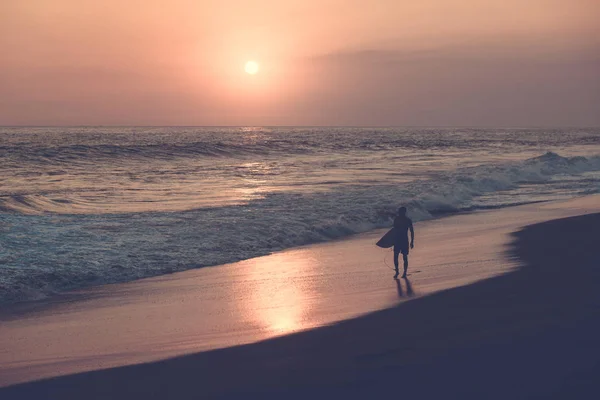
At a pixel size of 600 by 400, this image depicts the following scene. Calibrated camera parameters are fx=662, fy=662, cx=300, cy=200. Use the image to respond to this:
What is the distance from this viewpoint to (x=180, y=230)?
18094mm

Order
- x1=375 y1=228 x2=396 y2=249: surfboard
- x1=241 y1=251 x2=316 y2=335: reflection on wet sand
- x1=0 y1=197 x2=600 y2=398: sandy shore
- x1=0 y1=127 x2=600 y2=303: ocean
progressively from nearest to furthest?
1. x1=0 y1=197 x2=600 y2=398: sandy shore
2. x1=241 y1=251 x2=316 y2=335: reflection on wet sand
3. x1=375 y1=228 x2=396 y2=249: surfboard
4. x1=0 y1=127 x2=600 y2=303: ocean

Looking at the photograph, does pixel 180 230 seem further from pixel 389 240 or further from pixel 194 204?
pixel 389 240

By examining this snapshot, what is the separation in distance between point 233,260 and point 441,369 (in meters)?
8.65

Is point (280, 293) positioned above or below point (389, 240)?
below

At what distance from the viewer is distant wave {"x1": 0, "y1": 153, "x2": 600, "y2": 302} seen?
13320 mm

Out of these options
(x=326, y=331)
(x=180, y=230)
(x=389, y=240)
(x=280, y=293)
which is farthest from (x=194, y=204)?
(x=326, y=331)

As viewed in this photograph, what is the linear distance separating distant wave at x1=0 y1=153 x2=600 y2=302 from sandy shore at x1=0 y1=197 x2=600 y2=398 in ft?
3.96

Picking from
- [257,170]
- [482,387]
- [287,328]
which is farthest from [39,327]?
[257,170]

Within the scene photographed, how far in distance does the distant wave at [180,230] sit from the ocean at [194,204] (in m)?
0.04

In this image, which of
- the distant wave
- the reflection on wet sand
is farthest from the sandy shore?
the distant wave

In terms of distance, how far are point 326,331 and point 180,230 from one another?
404 inches

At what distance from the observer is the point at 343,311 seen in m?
9.66

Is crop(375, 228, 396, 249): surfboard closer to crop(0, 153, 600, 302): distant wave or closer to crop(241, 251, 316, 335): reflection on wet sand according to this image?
crop(241, 251, 316, 335): reflection on wet sand

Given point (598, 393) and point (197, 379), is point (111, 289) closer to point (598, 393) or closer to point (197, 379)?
point (197, 379)
